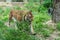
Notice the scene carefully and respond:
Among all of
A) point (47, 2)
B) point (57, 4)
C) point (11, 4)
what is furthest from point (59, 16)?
point (11, 4)

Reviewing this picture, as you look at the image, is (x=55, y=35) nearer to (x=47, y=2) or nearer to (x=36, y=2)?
(x=47, y=2)

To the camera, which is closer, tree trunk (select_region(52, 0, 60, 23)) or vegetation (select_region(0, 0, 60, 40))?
vegetation (select_region(0, 0, 60, 40))

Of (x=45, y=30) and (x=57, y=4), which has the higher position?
(x=57, y=4)

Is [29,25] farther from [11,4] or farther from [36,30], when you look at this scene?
[11,4]

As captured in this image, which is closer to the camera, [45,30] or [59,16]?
[45,30]

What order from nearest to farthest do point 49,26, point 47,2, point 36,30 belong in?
point 36,30 < point 49,26 < point 47,2

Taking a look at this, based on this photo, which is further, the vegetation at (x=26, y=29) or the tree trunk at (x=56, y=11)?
the tree trunk at (x=56, y=11)

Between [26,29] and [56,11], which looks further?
[56,11]

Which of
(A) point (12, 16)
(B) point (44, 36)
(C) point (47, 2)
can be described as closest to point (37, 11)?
(C) point (47, 2)

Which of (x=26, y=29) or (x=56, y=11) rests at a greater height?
(x=56, y=11)

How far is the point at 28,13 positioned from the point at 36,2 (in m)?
7.93

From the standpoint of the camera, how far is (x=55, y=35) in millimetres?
8242

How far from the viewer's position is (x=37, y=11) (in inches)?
533

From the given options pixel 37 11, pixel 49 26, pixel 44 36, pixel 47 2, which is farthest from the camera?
pixel 47 2
